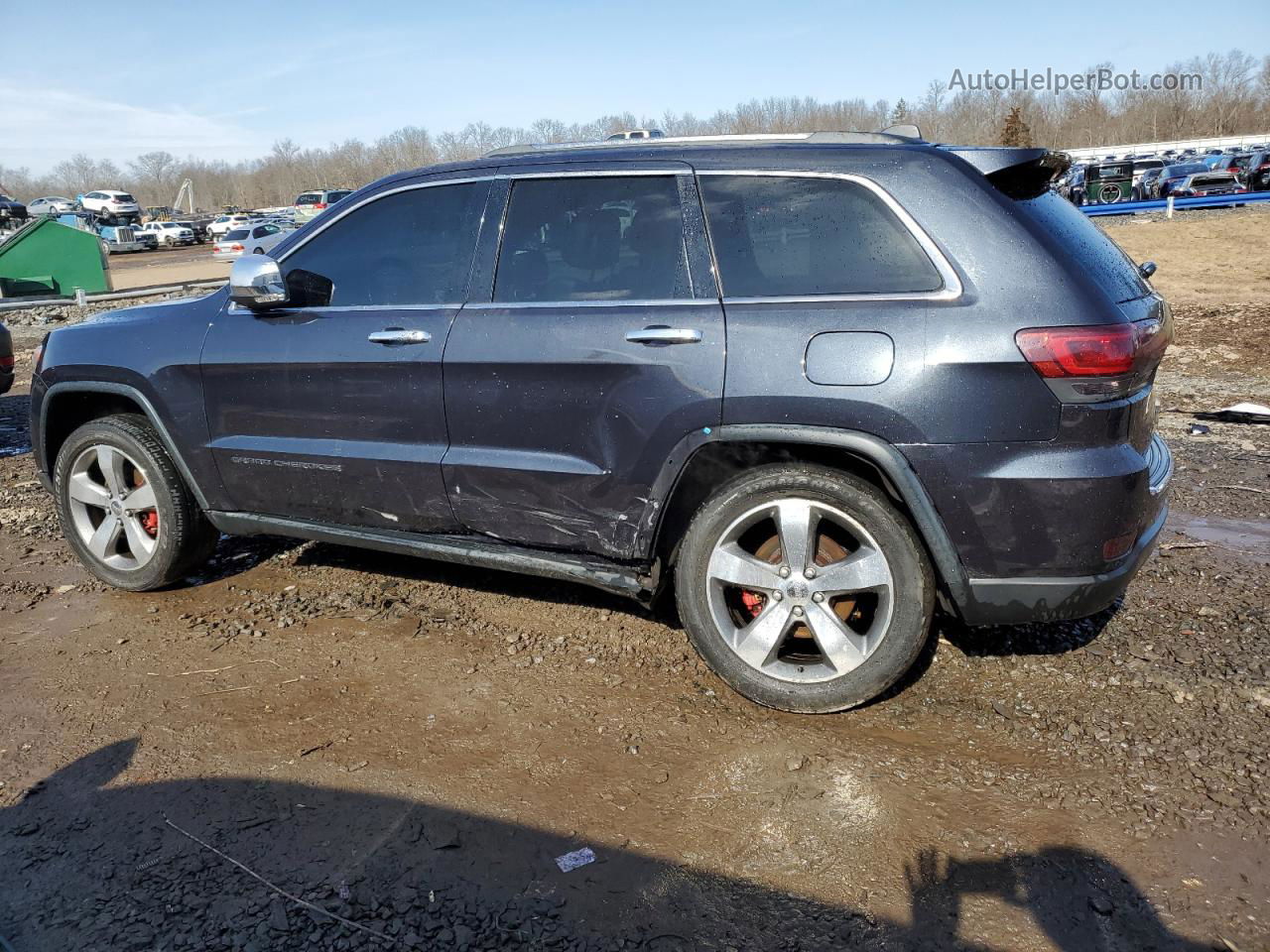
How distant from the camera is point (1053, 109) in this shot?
104 metres

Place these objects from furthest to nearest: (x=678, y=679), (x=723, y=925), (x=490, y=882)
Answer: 1. (x=678, y=679)
2. (x=490, y=882)
3. (x=723, y=925)

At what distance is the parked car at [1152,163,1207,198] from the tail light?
124 feet

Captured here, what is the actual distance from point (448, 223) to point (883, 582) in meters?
2.18

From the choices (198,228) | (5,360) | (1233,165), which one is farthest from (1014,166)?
(198,228)

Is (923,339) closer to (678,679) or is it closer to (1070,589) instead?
(1070,589)

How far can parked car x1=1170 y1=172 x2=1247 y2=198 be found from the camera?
31938 mm

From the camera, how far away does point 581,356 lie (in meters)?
3.44

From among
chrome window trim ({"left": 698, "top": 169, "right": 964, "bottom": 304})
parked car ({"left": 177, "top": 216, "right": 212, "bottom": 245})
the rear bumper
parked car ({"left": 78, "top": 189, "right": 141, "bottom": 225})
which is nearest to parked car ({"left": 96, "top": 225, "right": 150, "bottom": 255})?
parked car ({"left": 177, "top": 216, "right": 212, "bottom": 245})

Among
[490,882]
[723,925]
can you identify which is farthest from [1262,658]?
[490,882]

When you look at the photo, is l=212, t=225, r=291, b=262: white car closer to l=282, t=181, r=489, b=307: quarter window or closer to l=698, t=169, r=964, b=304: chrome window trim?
l=282, t=181, r=489, b=307: quarter window

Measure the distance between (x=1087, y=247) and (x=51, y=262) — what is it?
72.9 feet

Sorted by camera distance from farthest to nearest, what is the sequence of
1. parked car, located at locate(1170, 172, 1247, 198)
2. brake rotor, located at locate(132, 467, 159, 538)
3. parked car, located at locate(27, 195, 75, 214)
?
parked car, located at locate(27, 195, 75, 214), parked car, located at locate(1170, 172, 1247, 198), brake rotor, located at locate(132, 467, 159, 538)

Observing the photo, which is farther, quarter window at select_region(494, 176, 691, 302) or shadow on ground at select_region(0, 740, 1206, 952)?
quarter window at select_region(494, 176, 691, 302)

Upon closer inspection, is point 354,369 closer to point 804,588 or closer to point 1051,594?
point 804,588
